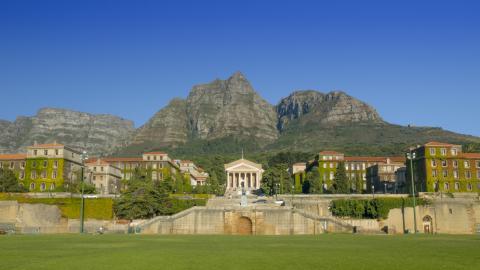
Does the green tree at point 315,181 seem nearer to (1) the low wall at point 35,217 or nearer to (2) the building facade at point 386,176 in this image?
(2) the building facade at point 386,176

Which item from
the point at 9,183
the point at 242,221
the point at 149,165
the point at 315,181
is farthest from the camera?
the point at 149,165

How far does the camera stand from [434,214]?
9100 cm

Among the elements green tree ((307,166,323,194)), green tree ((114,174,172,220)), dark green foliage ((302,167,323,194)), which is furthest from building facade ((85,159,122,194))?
green tree ((307,166,323,194))

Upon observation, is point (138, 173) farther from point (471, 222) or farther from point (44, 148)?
point (471, 222)

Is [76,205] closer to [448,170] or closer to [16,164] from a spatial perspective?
[16,164]

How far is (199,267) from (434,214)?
7953 cm

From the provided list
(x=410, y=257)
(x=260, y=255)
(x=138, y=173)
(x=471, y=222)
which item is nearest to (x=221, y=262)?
(x=260, y=255)

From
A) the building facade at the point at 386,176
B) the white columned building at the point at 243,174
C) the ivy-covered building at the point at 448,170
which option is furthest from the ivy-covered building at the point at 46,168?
the white columned building at the point at 243,174

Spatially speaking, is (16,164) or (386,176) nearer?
(16,164)

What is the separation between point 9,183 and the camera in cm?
10162

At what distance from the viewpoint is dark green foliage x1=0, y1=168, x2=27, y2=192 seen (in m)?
101

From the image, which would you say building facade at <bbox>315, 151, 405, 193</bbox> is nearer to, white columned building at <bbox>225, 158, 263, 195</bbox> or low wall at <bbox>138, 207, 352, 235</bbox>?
white columned building at <bbox>225, 158, 263, 195</bbox>

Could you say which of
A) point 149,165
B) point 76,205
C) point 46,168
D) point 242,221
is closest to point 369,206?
point 242,221

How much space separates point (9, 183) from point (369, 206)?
71.4m
